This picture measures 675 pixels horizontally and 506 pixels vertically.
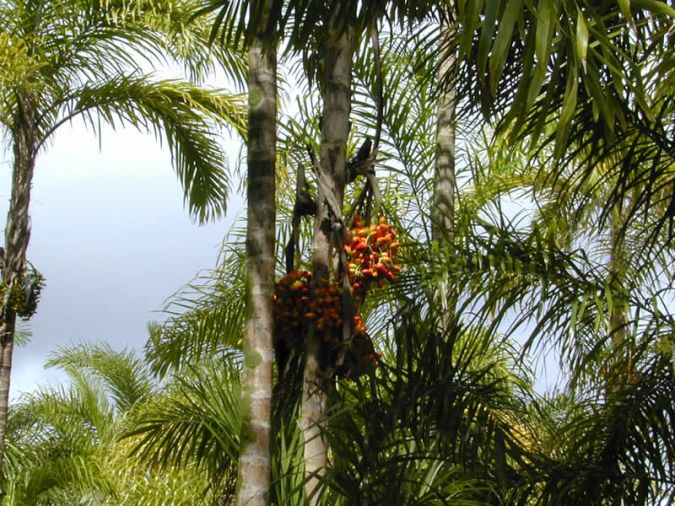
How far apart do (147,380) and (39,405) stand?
1624 mm

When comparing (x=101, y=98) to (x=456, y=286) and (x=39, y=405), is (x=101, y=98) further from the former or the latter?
(x=39, y=405)

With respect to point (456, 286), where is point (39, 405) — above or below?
below

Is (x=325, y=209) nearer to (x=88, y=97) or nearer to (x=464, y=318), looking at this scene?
(x=464, y=318)

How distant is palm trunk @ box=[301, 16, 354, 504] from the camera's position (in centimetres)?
402

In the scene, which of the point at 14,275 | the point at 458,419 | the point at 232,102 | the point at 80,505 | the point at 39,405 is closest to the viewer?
the point at 458,419

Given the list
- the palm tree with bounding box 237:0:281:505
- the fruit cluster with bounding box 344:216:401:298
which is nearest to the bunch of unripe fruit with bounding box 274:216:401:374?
the fruit cluster with bounding box 344:216:401:298

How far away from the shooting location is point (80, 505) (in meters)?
10.3

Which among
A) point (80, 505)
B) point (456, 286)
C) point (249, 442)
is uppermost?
point (456, 286)

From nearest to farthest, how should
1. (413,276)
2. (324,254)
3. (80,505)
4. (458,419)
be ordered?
(324,254) < (458,419) < (413,276) < (80,505)

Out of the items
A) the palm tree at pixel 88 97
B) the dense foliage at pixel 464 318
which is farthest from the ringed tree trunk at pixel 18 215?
the dense foliage at pixel 464 318

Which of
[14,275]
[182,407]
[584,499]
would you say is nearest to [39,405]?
[14,275]

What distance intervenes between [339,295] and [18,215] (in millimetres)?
4551

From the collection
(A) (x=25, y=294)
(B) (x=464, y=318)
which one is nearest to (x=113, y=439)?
(A) (x=25, y=294)

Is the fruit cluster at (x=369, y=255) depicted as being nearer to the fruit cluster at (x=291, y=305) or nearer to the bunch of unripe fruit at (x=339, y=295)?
the bunch of unripe fruit at (x=339, y=295)
